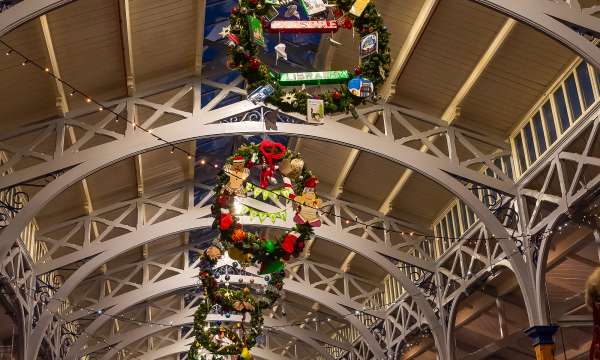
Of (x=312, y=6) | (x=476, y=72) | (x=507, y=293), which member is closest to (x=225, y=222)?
(x=312, y=6)

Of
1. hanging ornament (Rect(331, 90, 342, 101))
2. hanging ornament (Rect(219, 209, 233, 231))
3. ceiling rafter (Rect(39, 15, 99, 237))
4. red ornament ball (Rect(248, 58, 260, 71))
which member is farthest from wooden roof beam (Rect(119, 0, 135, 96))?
hanging ornament (Rect(331, 90, 342, 101))

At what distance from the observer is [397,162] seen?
16797mm

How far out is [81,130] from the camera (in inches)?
711

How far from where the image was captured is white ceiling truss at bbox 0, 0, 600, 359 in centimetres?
1405

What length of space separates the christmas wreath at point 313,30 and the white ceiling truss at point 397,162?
2153 mm

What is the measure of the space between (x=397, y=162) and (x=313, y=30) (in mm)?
7266

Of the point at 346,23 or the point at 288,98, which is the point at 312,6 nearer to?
the point at 346,23

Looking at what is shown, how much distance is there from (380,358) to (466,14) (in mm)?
14451

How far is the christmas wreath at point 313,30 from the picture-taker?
33.2 ft

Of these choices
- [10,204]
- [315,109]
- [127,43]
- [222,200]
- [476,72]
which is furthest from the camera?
[10,204]

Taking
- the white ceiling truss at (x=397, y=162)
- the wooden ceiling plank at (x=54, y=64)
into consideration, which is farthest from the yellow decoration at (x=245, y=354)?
the wooden ceiling plank at (x=54, y=64)

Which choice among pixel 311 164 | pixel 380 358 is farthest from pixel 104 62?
pixel 380 358

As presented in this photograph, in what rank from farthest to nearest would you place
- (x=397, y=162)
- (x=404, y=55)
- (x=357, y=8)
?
1. (x=397, y=162)
2. (x=404, y=55)
3. (x=357, y=8)

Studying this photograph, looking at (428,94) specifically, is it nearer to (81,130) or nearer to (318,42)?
(318,42)
